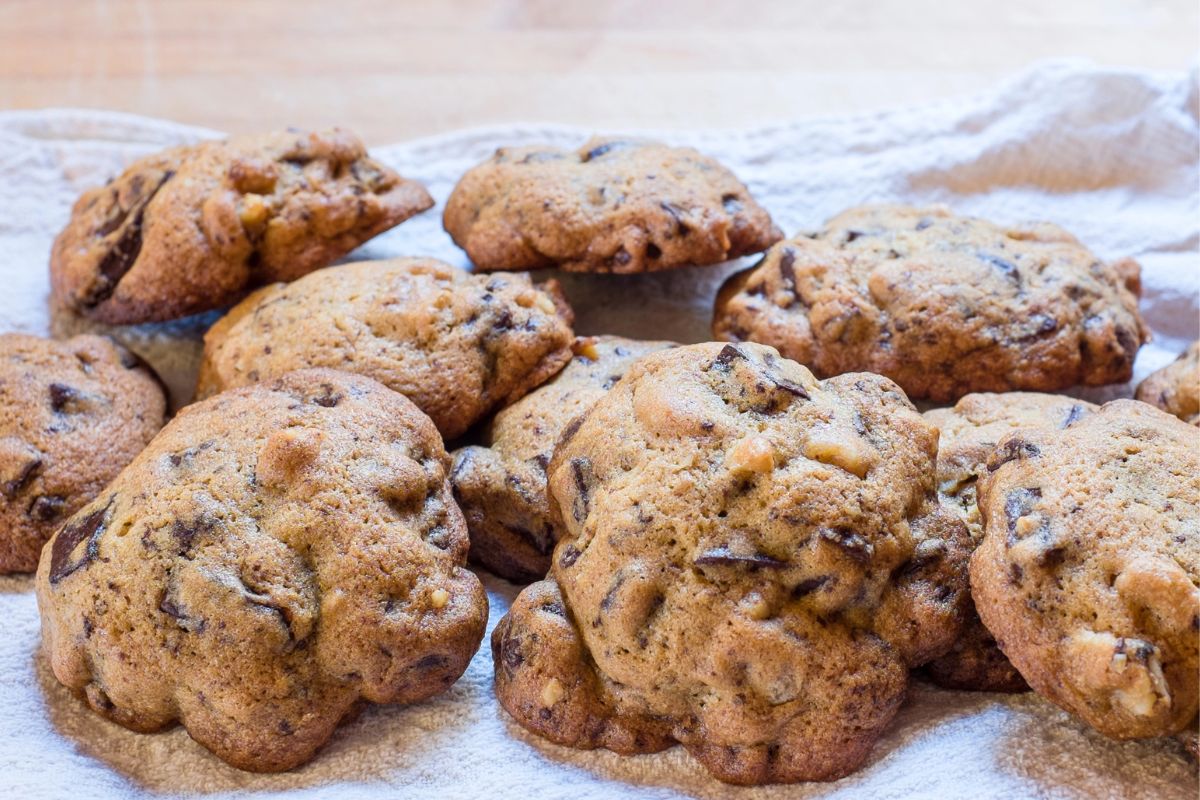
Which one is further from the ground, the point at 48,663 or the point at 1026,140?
the point at 1026,140

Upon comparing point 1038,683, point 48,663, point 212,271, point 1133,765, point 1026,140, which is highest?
point 1026,140

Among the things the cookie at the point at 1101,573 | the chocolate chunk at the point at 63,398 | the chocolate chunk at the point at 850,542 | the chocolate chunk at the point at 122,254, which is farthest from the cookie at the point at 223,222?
the cookie at the point at 1101,573

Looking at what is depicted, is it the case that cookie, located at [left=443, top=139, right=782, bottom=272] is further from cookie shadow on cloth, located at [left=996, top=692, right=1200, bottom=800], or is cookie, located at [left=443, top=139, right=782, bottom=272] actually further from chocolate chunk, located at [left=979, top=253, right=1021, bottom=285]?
cookie shadow on cloth, located at [left=996, top=692, right=1200, bottom=800]

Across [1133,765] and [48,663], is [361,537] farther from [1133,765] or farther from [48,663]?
[1133,765]

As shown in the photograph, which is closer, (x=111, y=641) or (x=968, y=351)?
(x=111, y=641)

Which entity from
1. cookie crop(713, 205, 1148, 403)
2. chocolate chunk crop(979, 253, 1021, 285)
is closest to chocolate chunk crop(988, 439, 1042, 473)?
cookie crop(713, 205, 1148, 403)

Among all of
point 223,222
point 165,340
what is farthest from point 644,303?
point 165,340

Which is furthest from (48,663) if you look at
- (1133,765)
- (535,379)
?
(1133,765)

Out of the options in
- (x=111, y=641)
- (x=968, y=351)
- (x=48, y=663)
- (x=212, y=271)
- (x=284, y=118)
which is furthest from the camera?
(x=284, y=118)
